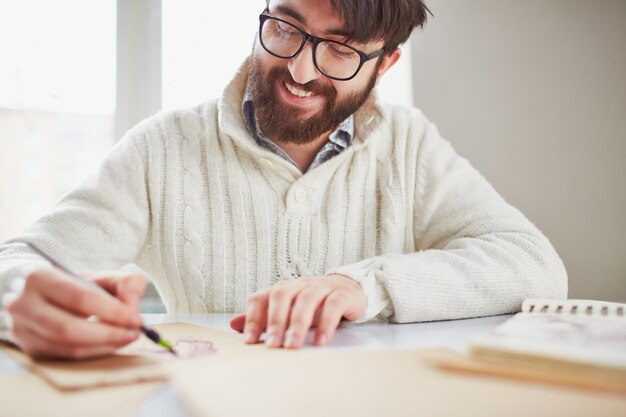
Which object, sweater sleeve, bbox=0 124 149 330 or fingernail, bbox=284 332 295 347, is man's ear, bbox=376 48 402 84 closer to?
sweater sleeve, bbox=0 124 149 330

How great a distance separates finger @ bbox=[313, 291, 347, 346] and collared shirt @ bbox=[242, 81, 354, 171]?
22.3 inches

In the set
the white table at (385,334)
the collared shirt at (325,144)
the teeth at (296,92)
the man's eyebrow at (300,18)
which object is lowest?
the white table at (385,334)

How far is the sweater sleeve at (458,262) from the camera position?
92 cm

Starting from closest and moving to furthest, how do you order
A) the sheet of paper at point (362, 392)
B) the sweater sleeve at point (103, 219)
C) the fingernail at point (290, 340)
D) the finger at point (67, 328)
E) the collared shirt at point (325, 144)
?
1. the sheet of paper at point (362, 392)
2. the finger at point (67, 328)
3. the fingernail at point (290, 340)
4. the sweater sleeve at point (103, 219)
5. the collared shirt at point (325, 144)

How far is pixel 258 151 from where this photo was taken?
1.26 metres

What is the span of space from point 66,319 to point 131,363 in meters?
0.08

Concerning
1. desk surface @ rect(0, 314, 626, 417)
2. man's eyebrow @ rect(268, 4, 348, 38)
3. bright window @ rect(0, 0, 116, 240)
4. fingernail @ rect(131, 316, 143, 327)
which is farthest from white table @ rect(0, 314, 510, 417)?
bright window @ rect(0, 0, 116, 240)

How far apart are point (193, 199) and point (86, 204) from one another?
0.22 m

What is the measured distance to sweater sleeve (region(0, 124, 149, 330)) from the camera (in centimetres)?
108

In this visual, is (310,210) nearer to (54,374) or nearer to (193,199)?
(193,199)

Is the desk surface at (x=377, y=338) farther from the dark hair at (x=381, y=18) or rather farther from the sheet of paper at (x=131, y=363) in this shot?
the dark hair at (x=381, y=18)

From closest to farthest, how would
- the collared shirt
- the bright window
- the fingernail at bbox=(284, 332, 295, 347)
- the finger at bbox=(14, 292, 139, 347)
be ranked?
the finger at bbox=(14, 292, 139, 347) → the fingernail at bbox=(284, 332, 295, 347) → the collared shirt → the bright window

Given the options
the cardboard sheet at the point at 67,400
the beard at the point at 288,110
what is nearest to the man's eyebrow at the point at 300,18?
the beard at the point at 288,110

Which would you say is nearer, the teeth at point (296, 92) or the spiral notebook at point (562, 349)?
the spiral notebook at point (562, 349)
